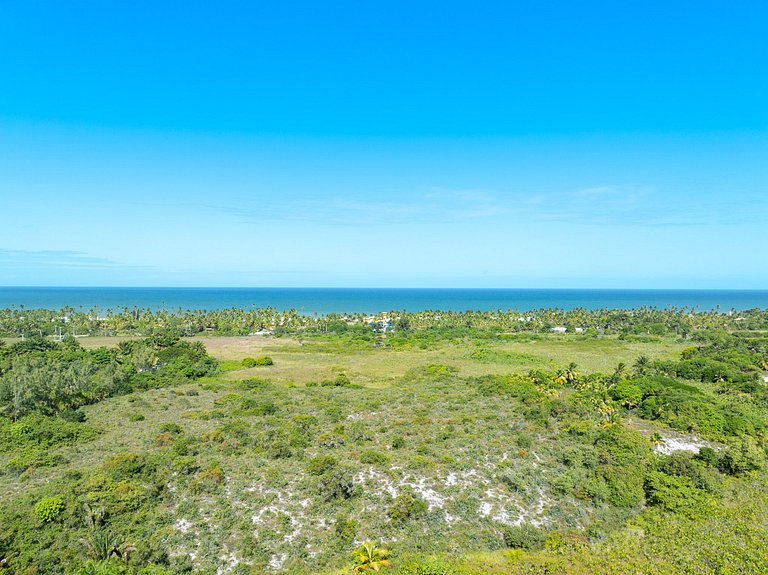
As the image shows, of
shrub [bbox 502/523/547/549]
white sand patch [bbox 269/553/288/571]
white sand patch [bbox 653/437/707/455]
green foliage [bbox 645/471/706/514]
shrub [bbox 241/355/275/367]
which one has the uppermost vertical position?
green foliage [bbox 645/471/706/514]

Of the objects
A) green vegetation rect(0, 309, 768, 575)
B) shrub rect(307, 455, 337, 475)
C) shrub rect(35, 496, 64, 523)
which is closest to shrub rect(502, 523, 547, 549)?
green vegetation rect(0, 309, 768, 575)

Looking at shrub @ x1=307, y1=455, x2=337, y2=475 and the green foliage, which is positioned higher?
the green foliage

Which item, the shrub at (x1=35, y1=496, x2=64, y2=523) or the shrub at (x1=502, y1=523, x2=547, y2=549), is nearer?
the shrub at (x1=35, y1=496, x2=64, y2=523)

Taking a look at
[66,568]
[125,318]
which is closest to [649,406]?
[66,568]

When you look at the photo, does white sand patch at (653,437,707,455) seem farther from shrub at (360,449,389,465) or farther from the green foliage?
shrub at (360,449,389,465)

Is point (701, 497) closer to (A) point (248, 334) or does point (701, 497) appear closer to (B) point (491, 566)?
(B) point (491, 566)

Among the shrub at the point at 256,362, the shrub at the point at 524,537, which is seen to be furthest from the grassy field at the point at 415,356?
the shrub at the point at 524,537

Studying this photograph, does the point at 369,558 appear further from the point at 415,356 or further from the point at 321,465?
the point at 415,356
